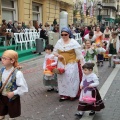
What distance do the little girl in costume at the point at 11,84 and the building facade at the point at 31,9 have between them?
44.7ft

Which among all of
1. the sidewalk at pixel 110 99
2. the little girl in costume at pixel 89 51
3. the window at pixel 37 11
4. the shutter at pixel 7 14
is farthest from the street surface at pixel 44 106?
the window at pixel 37 11

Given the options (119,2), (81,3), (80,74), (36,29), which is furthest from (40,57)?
(119,2)

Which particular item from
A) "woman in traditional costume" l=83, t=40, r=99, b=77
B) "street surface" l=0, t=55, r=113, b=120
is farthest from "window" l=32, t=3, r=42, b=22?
"street surface" l=0, t=55, r=113, b=120

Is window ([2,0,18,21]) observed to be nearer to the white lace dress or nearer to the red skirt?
the white lace dress

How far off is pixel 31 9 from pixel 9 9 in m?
2.90

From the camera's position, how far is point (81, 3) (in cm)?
3481

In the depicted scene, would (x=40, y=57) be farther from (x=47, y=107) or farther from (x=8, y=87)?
(x=8, y=87)

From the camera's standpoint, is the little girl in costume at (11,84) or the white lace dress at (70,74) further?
the white lace dress at (70,74)

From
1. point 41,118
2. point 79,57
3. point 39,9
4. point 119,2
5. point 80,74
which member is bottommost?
point 41,118

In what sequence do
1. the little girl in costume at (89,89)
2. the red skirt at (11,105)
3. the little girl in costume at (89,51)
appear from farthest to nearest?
the little girl in costume at (89,51) < the little girl in costume at (89,89) < the red skirt at (11,105)

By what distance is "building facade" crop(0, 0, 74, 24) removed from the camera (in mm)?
18172

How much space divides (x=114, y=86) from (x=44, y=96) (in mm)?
2231

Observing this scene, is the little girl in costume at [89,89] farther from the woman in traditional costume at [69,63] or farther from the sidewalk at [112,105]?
the woman in traditional costume at [69,63]

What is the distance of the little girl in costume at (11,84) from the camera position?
365cm
